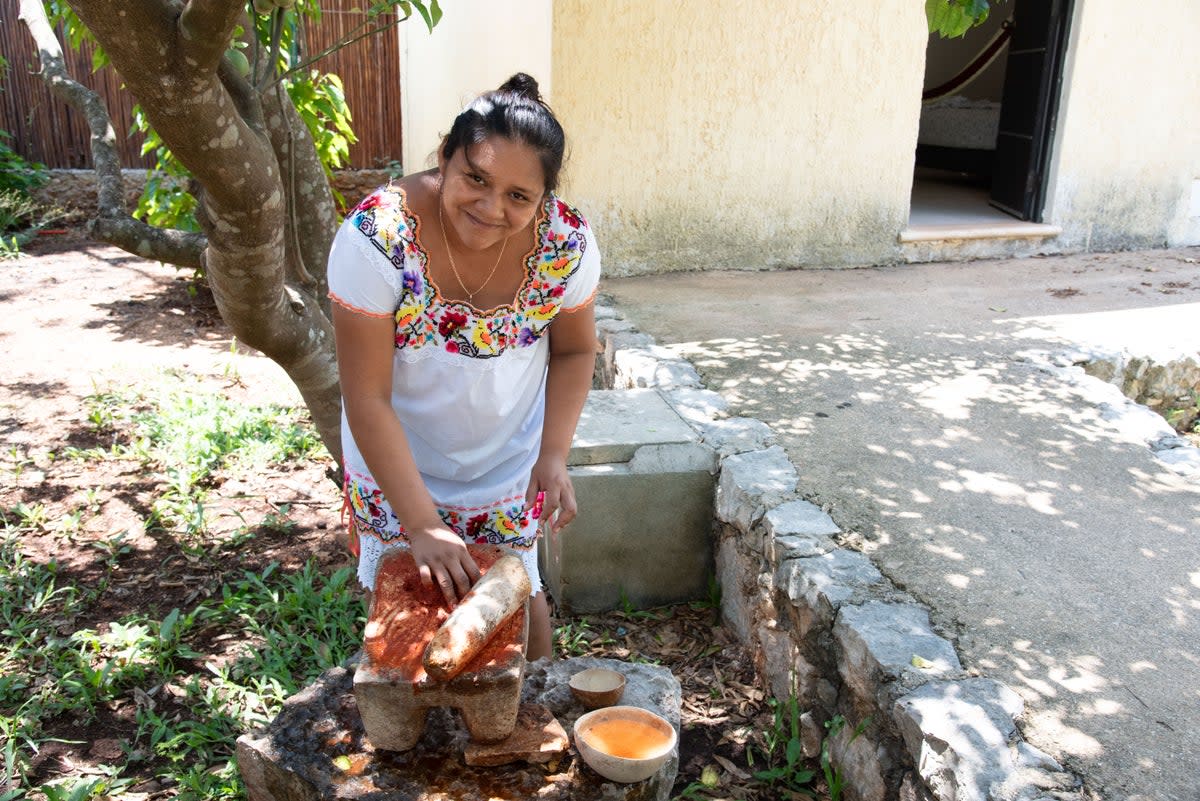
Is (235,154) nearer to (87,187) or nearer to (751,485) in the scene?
(751,485)

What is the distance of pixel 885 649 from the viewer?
8.05ft

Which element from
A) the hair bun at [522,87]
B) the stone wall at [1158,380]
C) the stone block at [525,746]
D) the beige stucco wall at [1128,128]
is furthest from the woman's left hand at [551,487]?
the beige stucco wall at [1128,128]

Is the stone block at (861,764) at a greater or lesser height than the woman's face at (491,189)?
lesser

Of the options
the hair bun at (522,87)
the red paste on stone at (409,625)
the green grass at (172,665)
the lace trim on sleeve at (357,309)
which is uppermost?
the hair bun at (522,87)

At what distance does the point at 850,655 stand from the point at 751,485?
88cm

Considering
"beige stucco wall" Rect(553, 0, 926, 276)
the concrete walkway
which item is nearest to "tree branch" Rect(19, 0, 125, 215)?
the concrete walkway

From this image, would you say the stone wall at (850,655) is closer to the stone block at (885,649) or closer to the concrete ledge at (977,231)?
the stone block at (885,649)

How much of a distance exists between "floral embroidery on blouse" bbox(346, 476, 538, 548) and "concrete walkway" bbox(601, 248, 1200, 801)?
1222 mm

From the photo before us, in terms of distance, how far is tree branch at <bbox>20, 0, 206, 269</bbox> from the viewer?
9.27ft

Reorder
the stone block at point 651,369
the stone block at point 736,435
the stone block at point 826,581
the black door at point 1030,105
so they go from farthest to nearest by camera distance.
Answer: the black door at point 1030,105 < the stone block at point 651,369 < the stone block at point 736,435 < the stone block at point 826,581

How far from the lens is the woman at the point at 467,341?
6.34ft

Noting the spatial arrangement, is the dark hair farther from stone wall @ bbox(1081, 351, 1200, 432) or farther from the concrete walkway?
stone wall @ bbox(1081, 351, 1200, 432)

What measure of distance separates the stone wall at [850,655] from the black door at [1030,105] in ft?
17.2

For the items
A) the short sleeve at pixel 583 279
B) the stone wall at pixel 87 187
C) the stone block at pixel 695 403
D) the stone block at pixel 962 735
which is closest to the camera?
the stone block at pixel 962 735
